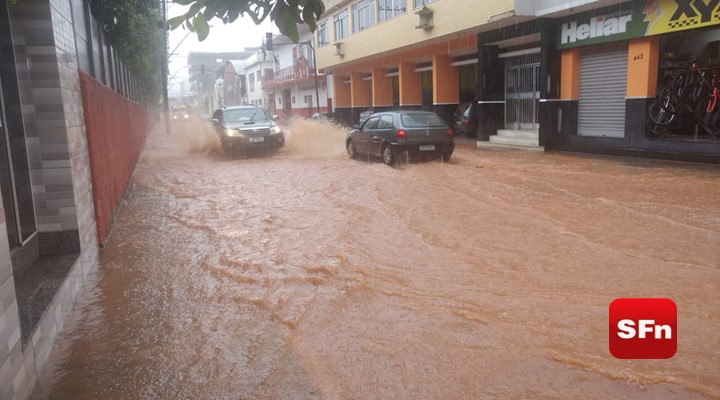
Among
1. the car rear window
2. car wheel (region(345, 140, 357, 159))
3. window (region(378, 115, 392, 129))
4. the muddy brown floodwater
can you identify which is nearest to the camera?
the muddy brown floodwater

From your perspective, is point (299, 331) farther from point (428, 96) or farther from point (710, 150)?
point (428, 96)

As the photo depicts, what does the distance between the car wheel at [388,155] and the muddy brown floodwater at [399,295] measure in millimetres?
3396

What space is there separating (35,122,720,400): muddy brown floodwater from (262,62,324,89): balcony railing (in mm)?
31840

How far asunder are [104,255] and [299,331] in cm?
328

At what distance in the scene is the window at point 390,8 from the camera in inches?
861

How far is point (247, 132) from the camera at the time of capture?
53.8 feet

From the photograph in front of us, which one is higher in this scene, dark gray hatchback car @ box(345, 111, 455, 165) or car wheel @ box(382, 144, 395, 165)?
dark gray hatchback car @ box(345, 111, 455, 165)

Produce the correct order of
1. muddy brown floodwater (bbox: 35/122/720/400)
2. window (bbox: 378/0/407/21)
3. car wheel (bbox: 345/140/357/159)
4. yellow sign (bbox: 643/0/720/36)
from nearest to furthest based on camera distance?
muddy brown floodwater (bbox: 35/122/720/400) → yellow sign (bbox: 643/0/720/36) → car wheel (bbox: 345/140/357/159) → window (bbox: 378/0/407/21)

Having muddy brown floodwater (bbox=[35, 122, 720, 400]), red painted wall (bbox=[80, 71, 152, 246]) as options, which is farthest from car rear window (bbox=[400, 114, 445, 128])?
red painted wall (bbox=[80, 71, 152, 246])

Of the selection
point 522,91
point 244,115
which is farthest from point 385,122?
point 522,91

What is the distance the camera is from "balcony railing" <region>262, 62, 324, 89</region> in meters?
40.4

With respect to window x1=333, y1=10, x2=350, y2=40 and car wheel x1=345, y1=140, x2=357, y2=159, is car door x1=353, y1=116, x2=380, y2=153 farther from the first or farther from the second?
window x1=333, y1=10, x2=350, y2=40

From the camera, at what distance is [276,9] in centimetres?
276

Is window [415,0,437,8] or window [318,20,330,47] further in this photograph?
window [318,20,330,47]
